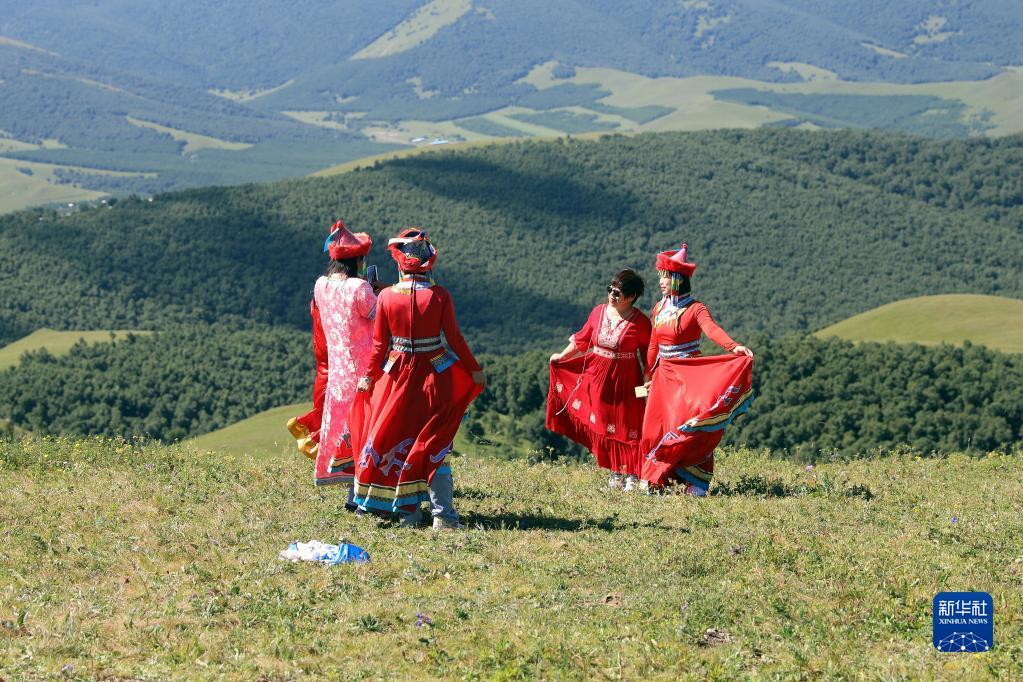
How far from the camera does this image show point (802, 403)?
4300cm

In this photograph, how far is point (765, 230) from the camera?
163 m

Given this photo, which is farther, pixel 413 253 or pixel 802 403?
pixel 802 403

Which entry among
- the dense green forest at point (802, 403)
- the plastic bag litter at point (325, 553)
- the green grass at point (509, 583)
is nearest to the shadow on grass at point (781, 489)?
the green grass at point (509, 583)

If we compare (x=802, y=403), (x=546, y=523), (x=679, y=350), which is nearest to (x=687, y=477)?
(x=679, y=350)

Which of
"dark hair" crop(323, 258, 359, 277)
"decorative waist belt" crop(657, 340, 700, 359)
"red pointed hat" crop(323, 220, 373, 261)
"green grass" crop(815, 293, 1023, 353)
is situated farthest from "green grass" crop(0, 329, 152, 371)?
"red pointed hat" crop(323, 220, 373, 261)

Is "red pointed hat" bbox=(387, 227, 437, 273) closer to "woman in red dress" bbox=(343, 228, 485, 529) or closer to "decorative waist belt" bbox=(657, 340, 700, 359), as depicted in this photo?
"woman in red dress" bbox=(343, 228, 485, 529)

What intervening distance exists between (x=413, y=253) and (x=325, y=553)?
3.08 m

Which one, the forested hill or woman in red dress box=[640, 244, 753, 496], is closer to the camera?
woman in red dress box=[640, 244, 753, 496]

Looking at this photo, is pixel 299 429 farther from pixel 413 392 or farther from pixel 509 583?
pixel 509 583

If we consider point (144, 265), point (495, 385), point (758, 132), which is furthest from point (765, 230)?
point (495, 385)

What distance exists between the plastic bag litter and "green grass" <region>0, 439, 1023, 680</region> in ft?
0.57

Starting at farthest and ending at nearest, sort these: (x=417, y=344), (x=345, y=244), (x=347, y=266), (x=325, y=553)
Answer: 1. (x=347, y=266)
2. (x=345, y=244)
3. (x=417, y=344)
4. (x=325, y=553)

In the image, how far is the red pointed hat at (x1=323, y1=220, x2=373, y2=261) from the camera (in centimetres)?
1388

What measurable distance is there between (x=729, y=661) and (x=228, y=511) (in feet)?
20.5
